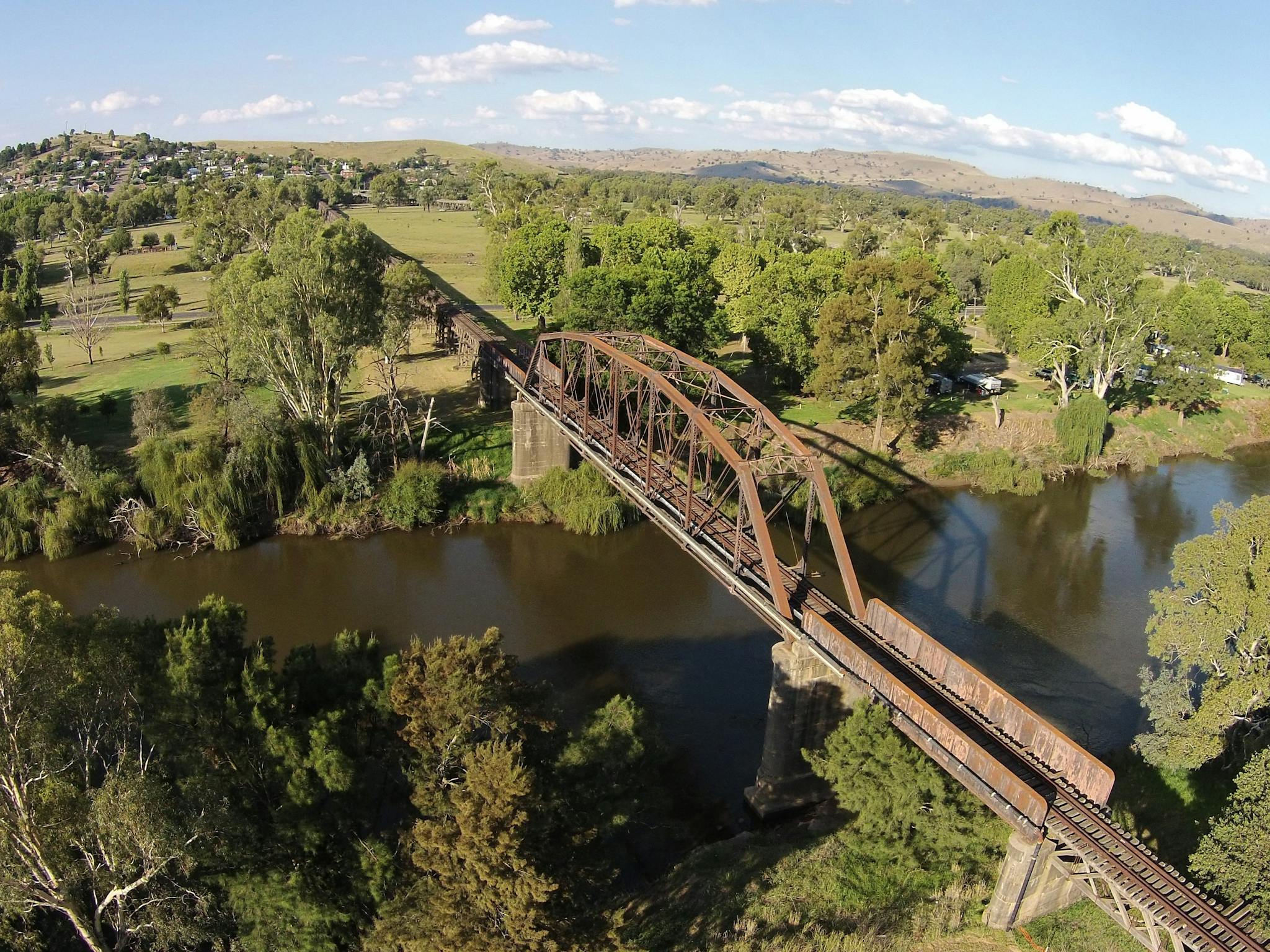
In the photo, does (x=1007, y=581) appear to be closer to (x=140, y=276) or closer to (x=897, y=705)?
(x=897, y=705)

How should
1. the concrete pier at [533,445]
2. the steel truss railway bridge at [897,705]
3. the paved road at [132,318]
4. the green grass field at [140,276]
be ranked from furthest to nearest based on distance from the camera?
the green grass field at [140,276] < the paved road at [132,318] < the concrete pier at [533,445] < the steel truss railway bridge at [897,705]

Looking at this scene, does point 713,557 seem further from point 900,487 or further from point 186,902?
point 900,487

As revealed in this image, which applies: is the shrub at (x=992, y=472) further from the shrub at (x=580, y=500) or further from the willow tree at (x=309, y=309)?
the willow tree at (x=309, y=309)

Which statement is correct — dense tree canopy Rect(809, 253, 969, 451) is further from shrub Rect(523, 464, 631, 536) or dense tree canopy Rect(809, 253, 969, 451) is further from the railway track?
the railway track

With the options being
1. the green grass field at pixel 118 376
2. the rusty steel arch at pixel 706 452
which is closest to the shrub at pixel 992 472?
the rusty steel arch at pixel 706 452

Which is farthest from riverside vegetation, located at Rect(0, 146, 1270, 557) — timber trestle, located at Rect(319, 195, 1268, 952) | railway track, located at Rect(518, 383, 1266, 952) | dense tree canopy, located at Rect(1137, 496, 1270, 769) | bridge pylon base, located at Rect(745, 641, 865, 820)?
dense tree canopy, located at Rect(1137, 496, 1270, 769)

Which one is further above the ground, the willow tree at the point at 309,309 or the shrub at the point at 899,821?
the willow tree at the point at 309,309

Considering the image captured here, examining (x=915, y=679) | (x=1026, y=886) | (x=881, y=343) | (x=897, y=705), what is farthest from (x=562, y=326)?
(x=1026, y=886)
